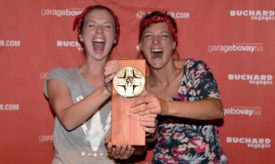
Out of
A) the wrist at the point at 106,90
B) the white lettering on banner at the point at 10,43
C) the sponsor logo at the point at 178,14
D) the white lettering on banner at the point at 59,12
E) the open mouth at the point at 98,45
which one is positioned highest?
the white lettering on banner at the point at 59,12

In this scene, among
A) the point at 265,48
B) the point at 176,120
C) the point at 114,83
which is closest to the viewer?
the point at 114,83

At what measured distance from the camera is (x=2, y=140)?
7.26 ft

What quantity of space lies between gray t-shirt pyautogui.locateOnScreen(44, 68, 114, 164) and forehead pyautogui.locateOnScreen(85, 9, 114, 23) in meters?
0.27

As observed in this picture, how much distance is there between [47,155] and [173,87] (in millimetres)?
944

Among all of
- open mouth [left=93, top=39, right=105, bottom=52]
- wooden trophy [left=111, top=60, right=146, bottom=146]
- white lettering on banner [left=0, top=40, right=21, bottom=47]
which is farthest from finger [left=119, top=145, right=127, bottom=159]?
white lettering on banner [left=0, top=40, right=21, bottom=47]

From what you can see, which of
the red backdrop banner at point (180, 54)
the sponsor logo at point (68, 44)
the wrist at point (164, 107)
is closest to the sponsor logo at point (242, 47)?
the red backdrop banner at point (180, 54)

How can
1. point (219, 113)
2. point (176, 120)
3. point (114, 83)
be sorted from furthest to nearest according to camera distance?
point (176, 120)
point (219, 113)
point (114, 83)

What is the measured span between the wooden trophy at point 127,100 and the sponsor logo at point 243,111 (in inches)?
37.4

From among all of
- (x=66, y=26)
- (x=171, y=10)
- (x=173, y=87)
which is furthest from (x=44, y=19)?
(x=173, y=87)

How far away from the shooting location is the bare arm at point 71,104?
145cm

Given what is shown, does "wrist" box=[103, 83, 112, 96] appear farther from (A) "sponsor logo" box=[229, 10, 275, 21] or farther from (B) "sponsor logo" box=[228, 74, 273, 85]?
(A) "sponsor logo" box=[229, 10, 275, 21]

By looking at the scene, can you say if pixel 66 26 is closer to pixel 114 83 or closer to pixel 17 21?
pixel 17 21

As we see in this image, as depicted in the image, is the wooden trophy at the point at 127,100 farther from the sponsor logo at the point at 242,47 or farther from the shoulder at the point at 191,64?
the sponsor logo at the point at 242,47

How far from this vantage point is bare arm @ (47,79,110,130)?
1448 millimetres
